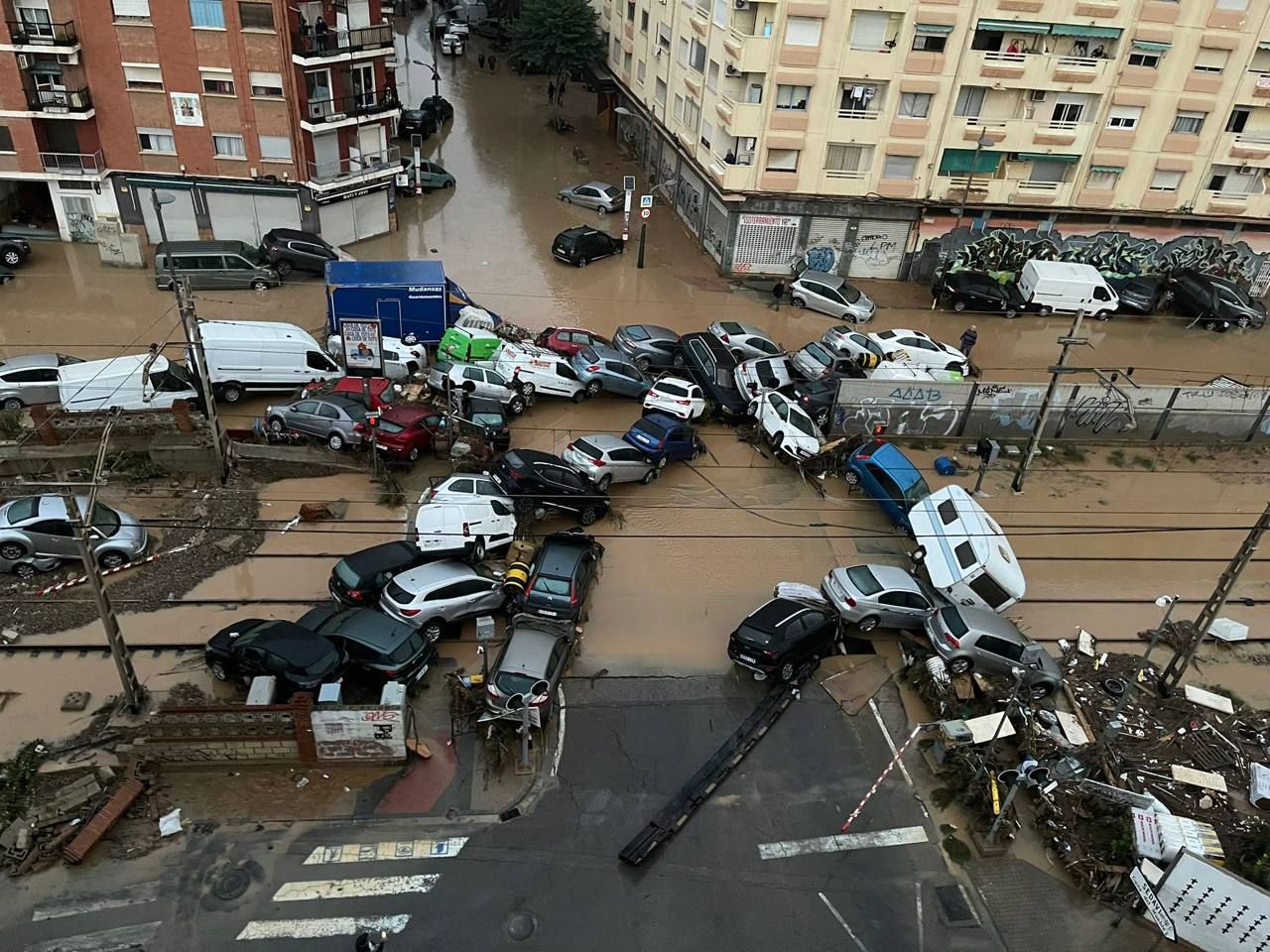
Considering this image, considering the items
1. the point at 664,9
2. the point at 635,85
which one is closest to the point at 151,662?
the point at 664,9

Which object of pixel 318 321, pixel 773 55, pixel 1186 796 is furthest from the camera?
pixel 773 55

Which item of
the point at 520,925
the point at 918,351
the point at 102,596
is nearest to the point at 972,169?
the point at 918,351

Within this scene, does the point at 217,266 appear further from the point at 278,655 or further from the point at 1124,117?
the point at 1124,117

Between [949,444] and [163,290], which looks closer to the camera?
[949,444]

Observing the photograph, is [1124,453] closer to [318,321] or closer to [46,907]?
[318,321]

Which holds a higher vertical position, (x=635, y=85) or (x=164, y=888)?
(x=635, y=85)

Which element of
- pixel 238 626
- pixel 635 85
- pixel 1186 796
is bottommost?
pixel 1186 796
